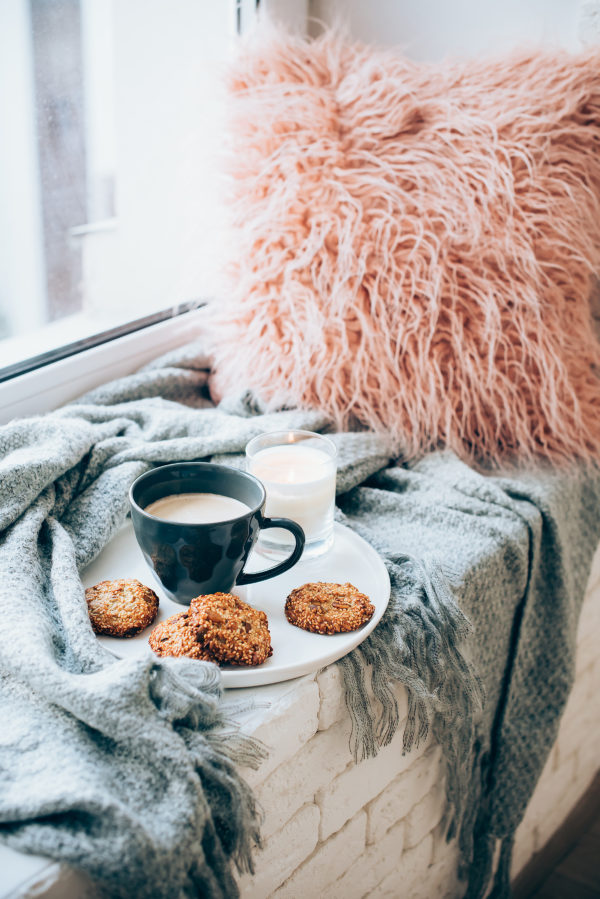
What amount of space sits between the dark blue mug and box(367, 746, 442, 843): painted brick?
0.98 ft

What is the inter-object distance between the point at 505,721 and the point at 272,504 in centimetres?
41

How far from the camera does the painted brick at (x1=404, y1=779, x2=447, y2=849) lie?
79 centimetres

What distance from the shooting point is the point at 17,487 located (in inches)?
26.3

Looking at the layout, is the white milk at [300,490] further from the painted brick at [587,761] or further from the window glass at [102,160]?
the painted brick at [587,761]

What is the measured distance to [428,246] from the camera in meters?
0.86

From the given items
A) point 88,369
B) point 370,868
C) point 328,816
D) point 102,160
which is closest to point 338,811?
point 328,816

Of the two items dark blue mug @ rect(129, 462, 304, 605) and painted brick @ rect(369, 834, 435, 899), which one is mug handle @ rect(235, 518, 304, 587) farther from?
painted brick @ rect(369, 834, 435, 899)

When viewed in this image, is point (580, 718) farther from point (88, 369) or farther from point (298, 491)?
point (88, 369)

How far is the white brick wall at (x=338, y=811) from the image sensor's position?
0.58 m

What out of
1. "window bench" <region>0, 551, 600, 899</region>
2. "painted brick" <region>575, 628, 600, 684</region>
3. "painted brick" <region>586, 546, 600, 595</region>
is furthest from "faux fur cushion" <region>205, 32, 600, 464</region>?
"window bench" <region>0, 551, 600, 899</region>

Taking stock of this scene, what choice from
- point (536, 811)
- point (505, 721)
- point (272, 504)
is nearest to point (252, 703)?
point (272, 504)

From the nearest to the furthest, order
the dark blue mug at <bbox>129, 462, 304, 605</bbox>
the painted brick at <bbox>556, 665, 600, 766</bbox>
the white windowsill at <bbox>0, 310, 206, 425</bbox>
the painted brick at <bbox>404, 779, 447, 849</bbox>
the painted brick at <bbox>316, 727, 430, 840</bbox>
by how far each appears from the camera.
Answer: the dark blue mug at <bbox>129, 462, 304, 605</bbox>, the painted brick at <bbox>316, 727, 430, 840</bbox>, the painted brick at <bbox>404, 779, 447, 849</bbox>, the white windowsill at <bbox>0, 310, 206, 425</bbox>, the painted brick at <bbox>556, 665, 600, 766</bbox>

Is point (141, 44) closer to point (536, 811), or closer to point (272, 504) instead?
point (272, 504)

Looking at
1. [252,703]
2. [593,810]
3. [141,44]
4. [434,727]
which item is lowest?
[593,810]
